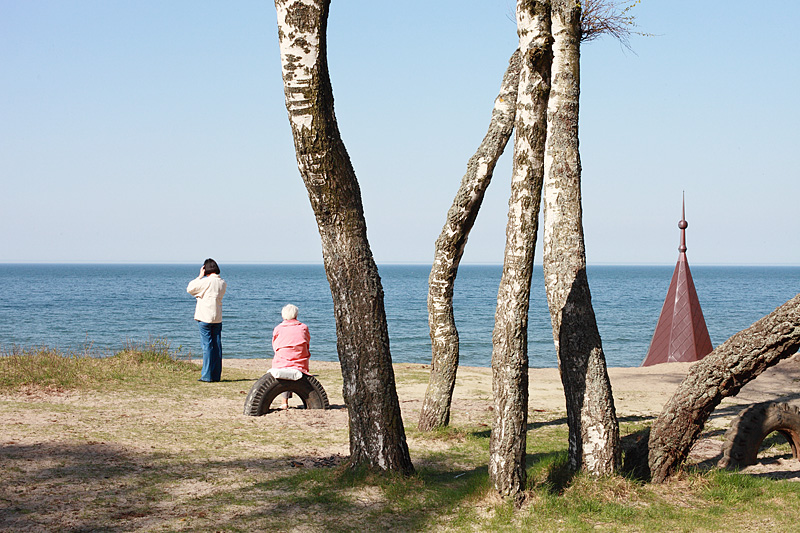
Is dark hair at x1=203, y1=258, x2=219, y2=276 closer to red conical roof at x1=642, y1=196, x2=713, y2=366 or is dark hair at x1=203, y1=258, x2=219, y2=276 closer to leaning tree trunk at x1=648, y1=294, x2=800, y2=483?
leaning tree trunk at x1=648, y1=294, x2=800, y2=483

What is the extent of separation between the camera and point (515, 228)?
199 inches

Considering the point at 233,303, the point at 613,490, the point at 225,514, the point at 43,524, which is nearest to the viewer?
the point at 43,524

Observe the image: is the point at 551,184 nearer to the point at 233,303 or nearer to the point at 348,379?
the point at 348,379

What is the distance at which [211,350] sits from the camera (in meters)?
11.0

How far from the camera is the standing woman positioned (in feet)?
35.7

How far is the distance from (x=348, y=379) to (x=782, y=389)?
342 inches

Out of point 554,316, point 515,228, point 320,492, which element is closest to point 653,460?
point 554,316

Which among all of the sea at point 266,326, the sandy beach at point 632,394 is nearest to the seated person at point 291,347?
the sandy beach at point 632,394

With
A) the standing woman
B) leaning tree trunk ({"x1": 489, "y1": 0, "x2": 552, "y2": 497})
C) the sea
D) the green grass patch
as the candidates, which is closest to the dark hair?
the standing woman

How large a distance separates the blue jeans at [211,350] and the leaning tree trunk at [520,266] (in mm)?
6973

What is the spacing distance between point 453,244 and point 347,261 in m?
2.30

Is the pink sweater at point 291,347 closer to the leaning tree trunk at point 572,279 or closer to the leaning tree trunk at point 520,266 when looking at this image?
the leaning tree trunk at point 572,279

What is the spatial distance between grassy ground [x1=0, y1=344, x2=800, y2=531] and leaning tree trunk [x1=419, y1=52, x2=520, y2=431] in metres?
0.40

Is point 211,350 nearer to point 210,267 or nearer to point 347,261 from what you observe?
point 210,267
